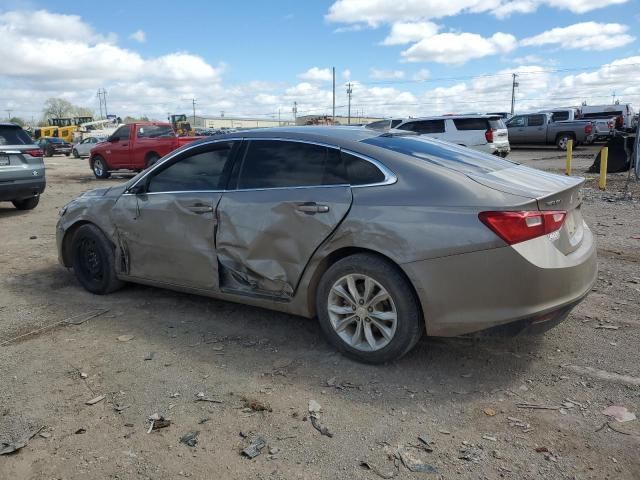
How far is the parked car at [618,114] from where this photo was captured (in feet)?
90.2

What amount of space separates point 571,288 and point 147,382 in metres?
2.74

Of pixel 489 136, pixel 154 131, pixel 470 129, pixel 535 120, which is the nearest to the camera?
pixel 154 131

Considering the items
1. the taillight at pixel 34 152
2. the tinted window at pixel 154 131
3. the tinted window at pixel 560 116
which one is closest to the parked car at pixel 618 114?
the tinted window at pixel 560 116

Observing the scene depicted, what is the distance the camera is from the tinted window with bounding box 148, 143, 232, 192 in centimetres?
436

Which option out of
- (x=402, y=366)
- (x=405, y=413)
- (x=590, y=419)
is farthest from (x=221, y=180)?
(x=590, y=419)

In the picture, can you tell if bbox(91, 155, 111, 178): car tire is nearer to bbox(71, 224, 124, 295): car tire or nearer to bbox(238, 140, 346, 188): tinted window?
bbox(71, 224, 124, 295): car tire

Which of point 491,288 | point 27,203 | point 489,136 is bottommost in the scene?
point 27,203

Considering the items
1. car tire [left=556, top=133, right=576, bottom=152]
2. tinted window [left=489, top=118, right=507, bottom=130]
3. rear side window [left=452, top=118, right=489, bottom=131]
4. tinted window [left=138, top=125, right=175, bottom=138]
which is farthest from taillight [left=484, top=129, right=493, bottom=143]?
tinted window [left=138, top=125, right=175, bottom=138]

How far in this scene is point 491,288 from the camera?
318 cm

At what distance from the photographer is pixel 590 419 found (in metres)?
2.97

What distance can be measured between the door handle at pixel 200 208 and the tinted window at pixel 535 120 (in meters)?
26.0

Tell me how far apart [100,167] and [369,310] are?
1722 cm

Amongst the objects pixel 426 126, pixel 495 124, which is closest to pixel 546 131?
pixel 495 124

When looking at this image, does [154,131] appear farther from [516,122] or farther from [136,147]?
[516,122]
